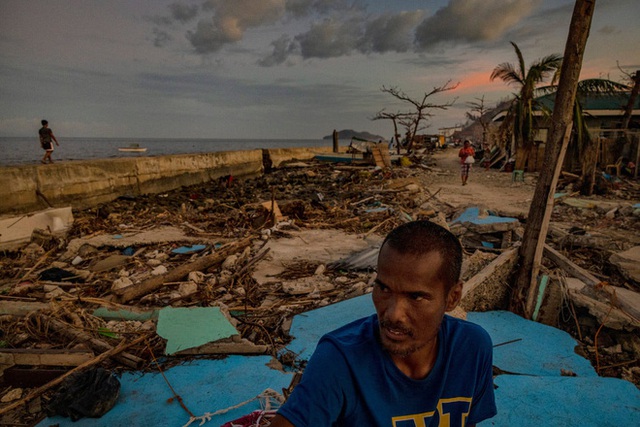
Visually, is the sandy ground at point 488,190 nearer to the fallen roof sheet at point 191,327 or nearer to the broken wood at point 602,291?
the broken wood at point 602,291

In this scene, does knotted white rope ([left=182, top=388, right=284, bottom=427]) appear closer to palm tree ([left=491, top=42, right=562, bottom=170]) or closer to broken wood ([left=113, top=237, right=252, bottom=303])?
broken wood ([left=113, top=237, right=252, bottom=303])

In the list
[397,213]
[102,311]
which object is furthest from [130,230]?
[397,213]

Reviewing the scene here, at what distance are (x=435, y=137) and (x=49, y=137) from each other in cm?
4172

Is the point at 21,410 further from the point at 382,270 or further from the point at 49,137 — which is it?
the point at 49,137

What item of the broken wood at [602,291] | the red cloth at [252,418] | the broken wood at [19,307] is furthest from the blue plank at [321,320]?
the broken wood at [19,307]

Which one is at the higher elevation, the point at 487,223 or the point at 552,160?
the point at 552,160

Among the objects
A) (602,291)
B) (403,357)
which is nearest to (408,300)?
(403,357)

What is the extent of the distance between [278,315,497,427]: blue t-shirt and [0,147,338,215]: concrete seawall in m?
10.2

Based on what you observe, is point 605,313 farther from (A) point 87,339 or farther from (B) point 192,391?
(A) point 87,339

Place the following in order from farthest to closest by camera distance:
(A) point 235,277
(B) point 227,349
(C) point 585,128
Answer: (C) point 585,128, (A) point 235,277, (B) point 227,349

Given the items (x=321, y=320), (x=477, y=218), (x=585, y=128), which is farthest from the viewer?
(x=585, y=128)

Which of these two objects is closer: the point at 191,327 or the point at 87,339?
the point at 87,339

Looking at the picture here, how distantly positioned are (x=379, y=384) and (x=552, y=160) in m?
3.54

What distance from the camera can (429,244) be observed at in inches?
55.1
